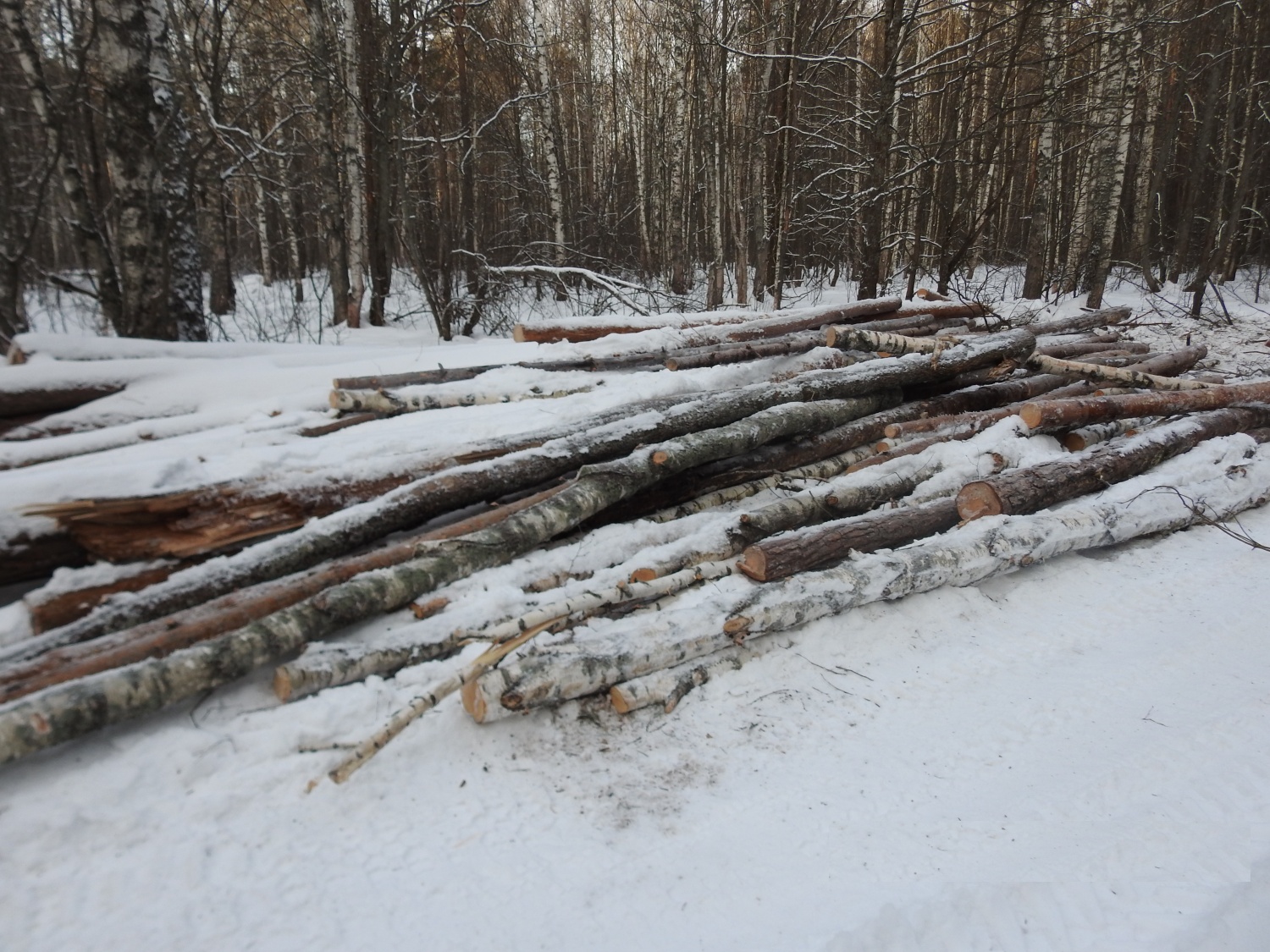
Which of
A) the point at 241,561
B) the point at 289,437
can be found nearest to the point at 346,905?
the point at 241,561

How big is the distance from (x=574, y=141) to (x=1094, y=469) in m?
23.2

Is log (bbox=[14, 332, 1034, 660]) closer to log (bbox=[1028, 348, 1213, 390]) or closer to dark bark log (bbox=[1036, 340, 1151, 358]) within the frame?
log (bbox=[1028, 348, 1213, 390])

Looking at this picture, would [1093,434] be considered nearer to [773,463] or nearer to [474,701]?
[773,463]

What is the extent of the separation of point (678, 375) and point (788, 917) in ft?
14.0

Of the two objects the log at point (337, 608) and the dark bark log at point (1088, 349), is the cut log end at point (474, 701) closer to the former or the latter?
the log at point (337, 608)

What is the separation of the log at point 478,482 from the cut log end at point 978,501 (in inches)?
47.5

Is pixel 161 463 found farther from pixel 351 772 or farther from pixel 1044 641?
pixel 1044 641

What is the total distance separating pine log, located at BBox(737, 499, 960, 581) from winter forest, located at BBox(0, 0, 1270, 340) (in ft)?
20.9

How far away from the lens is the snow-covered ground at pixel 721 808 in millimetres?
2023

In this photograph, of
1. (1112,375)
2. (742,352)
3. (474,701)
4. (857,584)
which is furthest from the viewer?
(1112,375)

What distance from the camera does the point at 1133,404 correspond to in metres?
5.82

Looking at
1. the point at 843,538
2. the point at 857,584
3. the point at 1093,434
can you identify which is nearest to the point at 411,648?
the point at 857,584

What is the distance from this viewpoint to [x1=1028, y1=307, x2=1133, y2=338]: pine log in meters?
9.90

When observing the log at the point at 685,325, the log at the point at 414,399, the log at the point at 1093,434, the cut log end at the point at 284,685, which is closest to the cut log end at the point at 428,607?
the cut log end at the point at 284,685
